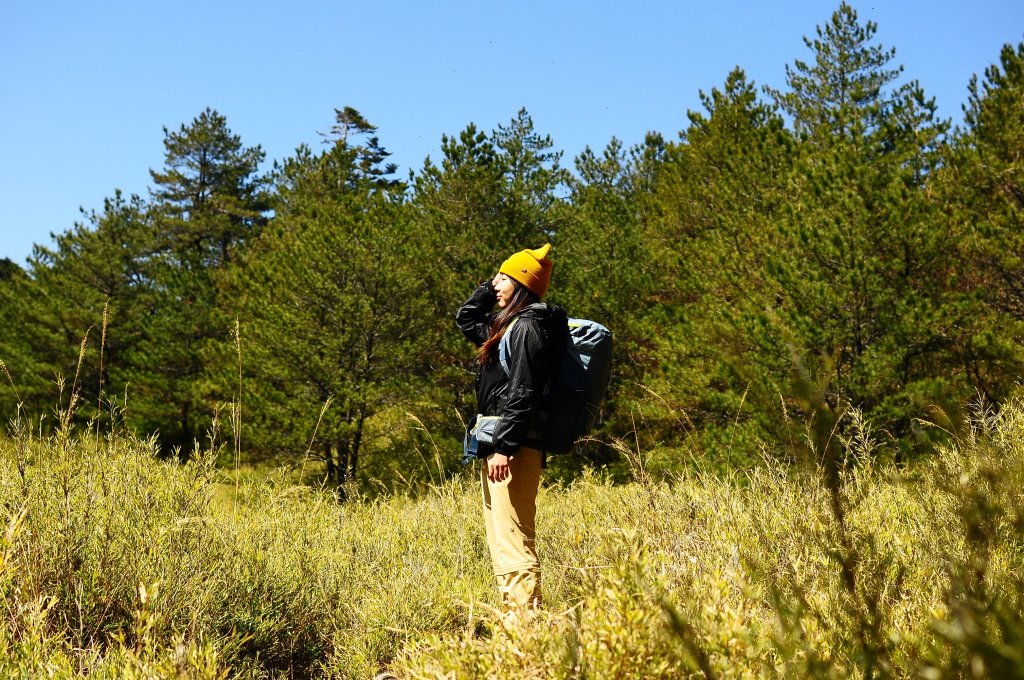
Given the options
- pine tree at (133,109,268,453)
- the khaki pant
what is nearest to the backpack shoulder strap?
the khaki pant

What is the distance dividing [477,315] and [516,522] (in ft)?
4.61

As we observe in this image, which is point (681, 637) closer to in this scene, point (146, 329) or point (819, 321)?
point (819, 321)

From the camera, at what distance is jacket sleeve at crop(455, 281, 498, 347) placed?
4340 millimetres

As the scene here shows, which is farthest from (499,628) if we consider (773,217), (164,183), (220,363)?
(164,183)

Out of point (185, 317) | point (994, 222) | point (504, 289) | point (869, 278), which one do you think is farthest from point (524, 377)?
point (185, 317)

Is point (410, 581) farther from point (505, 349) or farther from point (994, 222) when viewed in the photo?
point (994, 222)

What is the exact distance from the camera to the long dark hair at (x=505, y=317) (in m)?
3.78

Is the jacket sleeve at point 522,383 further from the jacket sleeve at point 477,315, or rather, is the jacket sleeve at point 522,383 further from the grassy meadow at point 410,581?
the jacket sleeve at point 477,315

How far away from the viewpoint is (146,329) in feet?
77.0

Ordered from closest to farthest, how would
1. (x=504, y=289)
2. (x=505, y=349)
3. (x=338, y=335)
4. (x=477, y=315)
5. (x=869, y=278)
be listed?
(x=505, y=349)
(x=504, y=289)
(x=477, y=315)
(x=869, y=278)
(x=338, y=335)

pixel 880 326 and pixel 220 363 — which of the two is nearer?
pixel 880 326

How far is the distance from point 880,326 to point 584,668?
11.0 meters

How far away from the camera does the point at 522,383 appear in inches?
135

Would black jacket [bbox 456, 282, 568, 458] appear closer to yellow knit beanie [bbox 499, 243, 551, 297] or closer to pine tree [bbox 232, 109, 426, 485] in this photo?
yellow knit beanie [bbox 499, 243, 551, 297]
